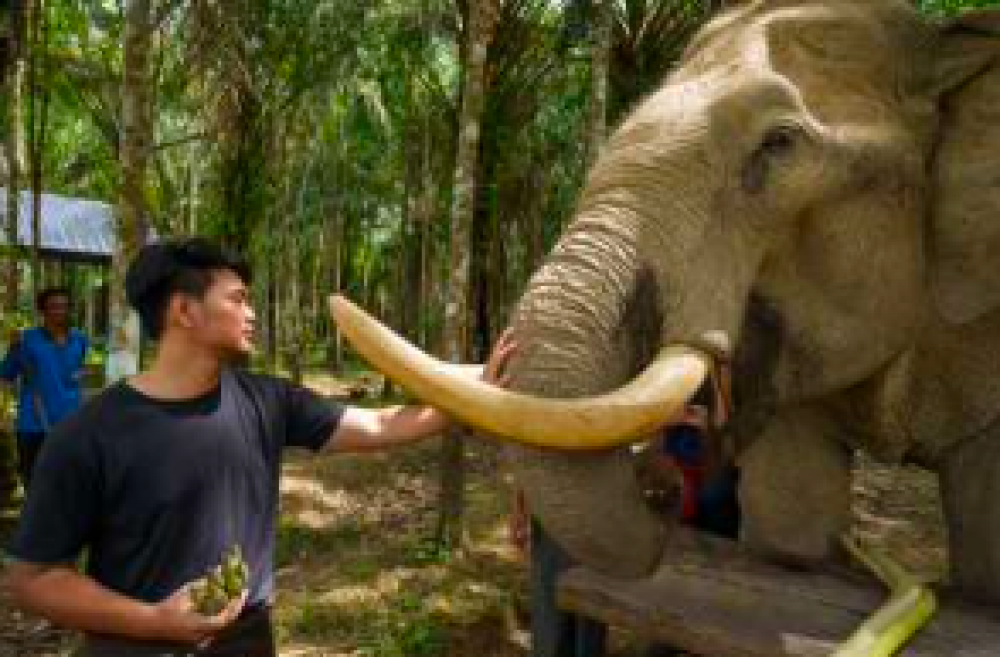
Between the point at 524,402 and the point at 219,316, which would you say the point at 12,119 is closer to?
the point at 219,316

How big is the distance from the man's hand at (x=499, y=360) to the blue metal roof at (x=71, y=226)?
2290cm

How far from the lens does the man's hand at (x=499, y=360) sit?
7.66 ft

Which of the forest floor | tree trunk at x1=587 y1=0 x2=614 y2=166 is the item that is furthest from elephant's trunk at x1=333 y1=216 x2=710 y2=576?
tree trunk at x1=587 y1=0 x2=614 y2=166

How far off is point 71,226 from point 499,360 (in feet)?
86.0

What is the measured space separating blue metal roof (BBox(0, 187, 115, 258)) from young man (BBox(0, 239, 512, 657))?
22447 millimetres

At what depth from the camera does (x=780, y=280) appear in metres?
2.66

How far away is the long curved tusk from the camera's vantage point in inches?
78.1

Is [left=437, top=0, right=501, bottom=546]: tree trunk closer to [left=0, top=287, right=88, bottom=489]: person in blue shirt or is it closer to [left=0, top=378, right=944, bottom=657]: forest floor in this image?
[left=0, top=378, right=944, bottom=657]: forest floor

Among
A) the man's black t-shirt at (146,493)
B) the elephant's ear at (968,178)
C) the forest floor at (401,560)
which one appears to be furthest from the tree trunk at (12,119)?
the elephant's ear at (968,178)

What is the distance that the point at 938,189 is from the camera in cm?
279

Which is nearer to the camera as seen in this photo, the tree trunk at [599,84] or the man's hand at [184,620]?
the man's hand at [184,620]

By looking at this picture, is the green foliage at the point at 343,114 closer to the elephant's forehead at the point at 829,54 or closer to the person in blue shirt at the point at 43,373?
the person in blue shirt at the point at 43,373

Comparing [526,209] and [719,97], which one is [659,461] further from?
[526,209]

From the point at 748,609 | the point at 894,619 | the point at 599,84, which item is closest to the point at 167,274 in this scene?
the point at 748,609
